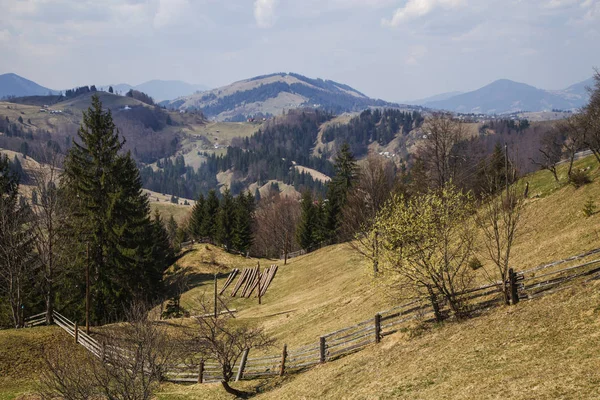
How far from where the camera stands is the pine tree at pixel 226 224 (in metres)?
80.4

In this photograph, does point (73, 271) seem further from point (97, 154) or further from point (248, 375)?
point (248, 375)

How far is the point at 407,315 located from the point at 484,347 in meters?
6.54

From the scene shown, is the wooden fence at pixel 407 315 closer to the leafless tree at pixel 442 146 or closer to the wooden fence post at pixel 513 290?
the wooden fence post at pixel 513 290

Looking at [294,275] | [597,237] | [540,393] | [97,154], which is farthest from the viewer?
[294,275]

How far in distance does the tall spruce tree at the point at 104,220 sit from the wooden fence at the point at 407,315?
46.4ft

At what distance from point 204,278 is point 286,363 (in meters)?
38.8

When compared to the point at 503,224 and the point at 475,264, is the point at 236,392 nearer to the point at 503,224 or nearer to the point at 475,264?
the point at 475,264

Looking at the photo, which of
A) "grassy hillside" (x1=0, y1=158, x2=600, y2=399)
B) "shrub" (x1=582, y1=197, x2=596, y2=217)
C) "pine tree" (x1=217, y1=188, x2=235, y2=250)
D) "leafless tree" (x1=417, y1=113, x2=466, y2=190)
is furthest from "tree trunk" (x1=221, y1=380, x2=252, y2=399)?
"pine tree" (x1=217, y1=188, x2=235, y2=250)

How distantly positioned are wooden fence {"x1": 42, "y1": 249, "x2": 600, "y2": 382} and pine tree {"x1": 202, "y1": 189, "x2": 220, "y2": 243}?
5914 cm

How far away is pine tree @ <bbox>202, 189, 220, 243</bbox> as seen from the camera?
86500 millimetres

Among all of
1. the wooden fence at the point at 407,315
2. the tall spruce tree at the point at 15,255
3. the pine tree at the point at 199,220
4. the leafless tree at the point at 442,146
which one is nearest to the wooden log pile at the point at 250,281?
the tall spruce tree at the point at 15,255

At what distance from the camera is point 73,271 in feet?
124

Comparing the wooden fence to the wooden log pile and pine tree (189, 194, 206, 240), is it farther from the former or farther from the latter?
pine tree (189, 194, 206, 240)

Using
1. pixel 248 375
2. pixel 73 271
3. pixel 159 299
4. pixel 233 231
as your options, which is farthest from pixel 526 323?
pixel 233 231
